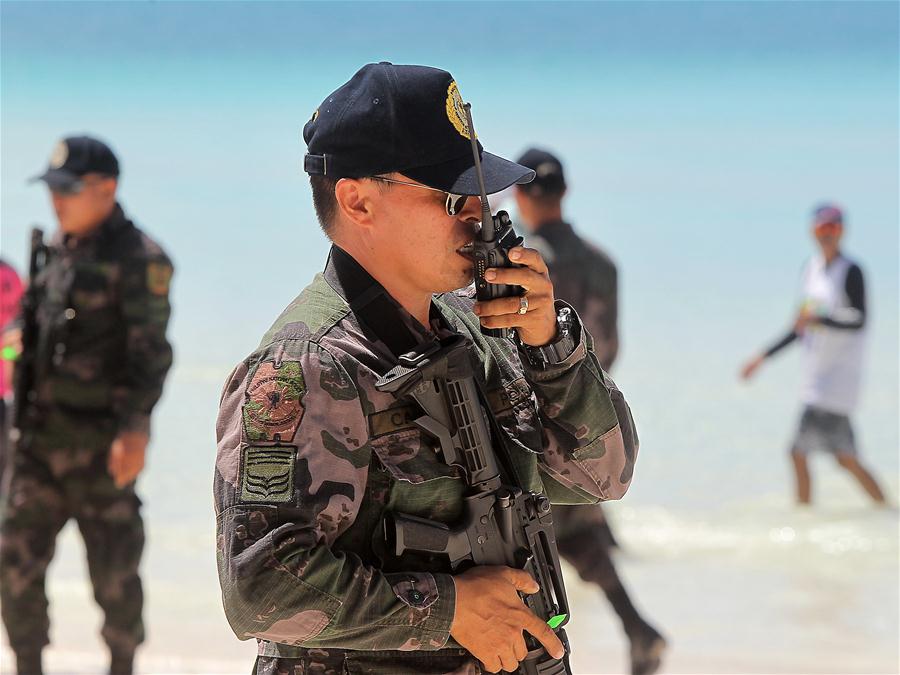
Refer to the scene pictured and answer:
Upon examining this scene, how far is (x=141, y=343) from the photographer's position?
14.7 feet

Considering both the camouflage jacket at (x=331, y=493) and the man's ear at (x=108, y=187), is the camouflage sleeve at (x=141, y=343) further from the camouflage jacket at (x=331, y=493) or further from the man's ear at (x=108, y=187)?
the camouflage jacket at (x=331, y=493)

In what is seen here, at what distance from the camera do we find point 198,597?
699 centimetres

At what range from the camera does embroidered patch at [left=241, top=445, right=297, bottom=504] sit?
1771 mm

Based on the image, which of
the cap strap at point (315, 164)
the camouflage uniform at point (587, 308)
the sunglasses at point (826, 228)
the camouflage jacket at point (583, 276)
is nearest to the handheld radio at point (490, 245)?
the cap strap at point (315, 164)

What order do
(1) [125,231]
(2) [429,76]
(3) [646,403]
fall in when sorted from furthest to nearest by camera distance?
1. (3) [646,403]
2. (1) [125,231]
3. (2) [429,76]

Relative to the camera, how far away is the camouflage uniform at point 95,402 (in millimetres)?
4457

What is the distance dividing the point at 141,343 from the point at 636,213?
66.2ft

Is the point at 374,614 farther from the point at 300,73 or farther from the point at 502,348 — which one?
the point at 300,73

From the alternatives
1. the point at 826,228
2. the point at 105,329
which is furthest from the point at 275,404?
the point at 826,228

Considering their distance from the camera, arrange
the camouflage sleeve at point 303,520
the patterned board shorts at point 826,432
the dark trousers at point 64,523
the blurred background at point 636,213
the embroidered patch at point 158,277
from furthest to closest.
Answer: the patterned board shorts at point 826,432 → the blurred background at point 636,213 → the embroidered patch at point 158,277 → the dark trousers at point 64,523 → the camouflage sleeve at point 303,520

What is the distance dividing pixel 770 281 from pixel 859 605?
14.9 m

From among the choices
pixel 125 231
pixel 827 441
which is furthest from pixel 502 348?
pixel 827 441

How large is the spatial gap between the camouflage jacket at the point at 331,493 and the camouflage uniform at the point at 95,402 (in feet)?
8.55

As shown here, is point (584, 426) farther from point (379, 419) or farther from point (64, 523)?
point (64, 523)
